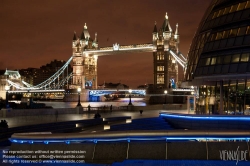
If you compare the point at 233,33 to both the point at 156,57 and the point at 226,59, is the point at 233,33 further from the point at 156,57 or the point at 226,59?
the point at 156,57

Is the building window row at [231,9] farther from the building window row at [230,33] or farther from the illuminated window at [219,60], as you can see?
the illuminated window at [219,60]

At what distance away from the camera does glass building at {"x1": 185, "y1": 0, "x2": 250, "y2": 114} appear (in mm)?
27844

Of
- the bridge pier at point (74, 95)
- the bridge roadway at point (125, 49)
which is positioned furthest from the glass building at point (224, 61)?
the bridge pier at point (74, 95)

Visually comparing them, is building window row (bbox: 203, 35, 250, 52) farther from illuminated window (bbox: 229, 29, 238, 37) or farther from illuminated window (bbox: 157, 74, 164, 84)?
illuminated window (bbox: 157, 74, 164, 84)

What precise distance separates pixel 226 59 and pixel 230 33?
2.27 meters

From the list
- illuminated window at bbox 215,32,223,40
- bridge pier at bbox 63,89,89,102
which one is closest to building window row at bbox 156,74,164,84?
bridge pier at bbox 63,89,89,102

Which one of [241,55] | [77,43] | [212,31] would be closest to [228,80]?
[241,55]

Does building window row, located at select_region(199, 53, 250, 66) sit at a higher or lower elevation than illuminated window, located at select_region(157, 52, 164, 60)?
lower

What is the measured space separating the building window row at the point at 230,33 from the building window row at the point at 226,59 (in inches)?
71.2

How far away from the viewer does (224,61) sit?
2886cm

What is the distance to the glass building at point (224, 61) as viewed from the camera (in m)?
27.8

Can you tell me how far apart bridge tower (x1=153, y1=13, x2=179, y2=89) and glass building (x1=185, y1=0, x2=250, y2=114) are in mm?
82782

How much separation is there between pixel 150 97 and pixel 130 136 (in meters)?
101

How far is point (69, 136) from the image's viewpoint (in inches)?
542
